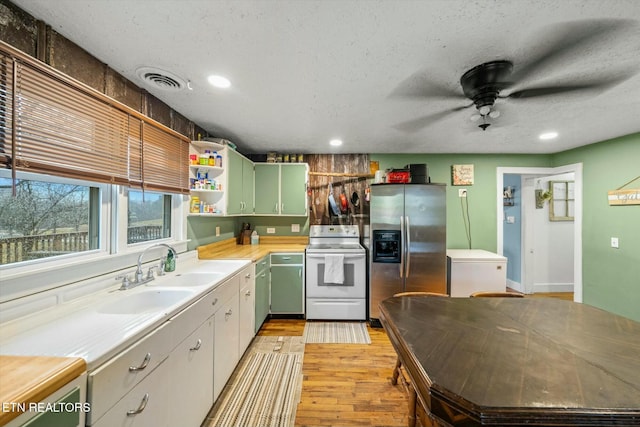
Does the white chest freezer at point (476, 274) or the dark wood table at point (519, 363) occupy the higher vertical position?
the dark wood table at point (519, 363)

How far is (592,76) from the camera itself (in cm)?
156

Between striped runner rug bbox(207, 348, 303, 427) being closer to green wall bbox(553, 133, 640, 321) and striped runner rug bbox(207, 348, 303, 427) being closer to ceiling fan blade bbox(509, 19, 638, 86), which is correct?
ceiling fan blade bbox(509, 19, 638, 86)

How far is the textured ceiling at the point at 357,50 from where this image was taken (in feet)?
3.53

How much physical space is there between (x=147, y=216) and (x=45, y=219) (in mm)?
705

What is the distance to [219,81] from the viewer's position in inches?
65.2

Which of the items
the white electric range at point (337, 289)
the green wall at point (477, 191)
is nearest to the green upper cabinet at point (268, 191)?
the white electric range at point (337, 289)

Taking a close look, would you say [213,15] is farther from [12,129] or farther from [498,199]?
[498,199]

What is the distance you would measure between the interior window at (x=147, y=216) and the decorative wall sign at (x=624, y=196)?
4.82 meters

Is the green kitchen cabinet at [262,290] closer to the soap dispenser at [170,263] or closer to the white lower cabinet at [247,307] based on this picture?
the white lower cabinet at [247,307]

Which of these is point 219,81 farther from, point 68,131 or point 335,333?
point 335,333

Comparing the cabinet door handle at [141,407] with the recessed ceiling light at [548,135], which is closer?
the cabinet door handle at [141,407]

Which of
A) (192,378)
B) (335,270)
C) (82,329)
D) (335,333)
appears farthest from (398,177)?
(82,329)

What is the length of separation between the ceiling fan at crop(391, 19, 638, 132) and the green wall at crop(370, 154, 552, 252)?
1.80 m

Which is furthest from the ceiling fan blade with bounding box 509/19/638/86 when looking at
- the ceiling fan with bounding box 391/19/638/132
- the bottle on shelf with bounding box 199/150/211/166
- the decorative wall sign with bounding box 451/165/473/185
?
the bottle on shelf with bounding box 199/150/211/166
